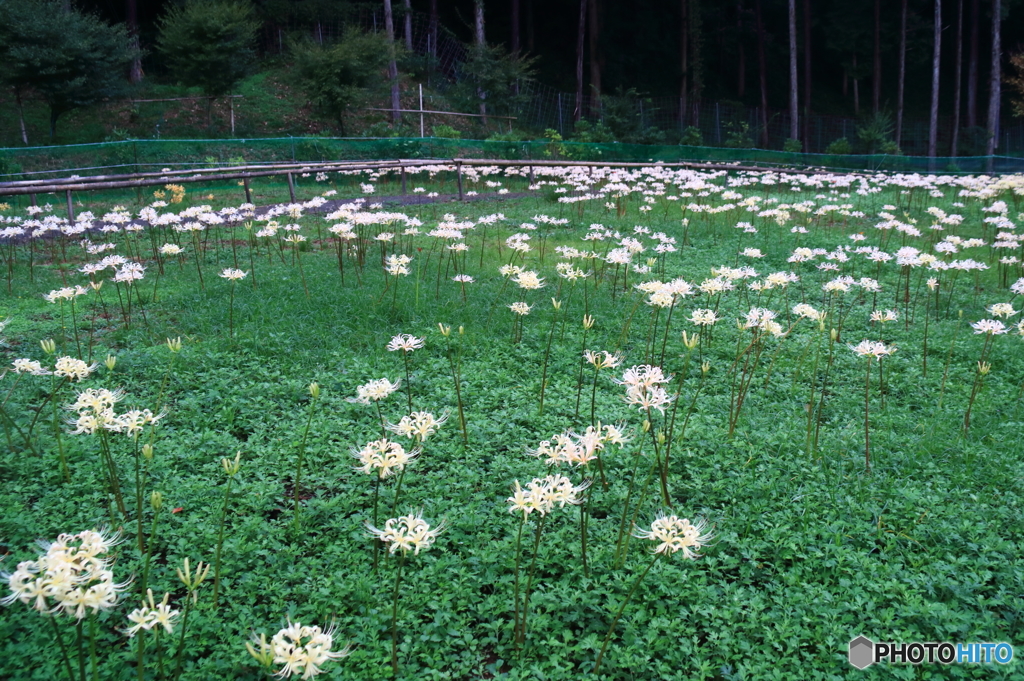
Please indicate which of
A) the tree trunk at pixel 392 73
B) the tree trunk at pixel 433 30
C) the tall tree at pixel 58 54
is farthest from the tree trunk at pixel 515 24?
the tall tree at pixel 58 54

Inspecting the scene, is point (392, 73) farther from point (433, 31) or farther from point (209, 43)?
point (433, 31)

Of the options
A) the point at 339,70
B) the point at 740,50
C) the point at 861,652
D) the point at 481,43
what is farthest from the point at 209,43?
the point at 740,50

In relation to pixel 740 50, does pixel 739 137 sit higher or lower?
lower

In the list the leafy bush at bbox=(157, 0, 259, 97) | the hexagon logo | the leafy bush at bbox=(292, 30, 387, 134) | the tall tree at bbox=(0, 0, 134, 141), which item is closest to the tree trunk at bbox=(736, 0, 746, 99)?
the leafy bush at bbox=(292, 30, 387, 134)

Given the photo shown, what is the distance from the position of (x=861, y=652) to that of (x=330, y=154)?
15.9 meters

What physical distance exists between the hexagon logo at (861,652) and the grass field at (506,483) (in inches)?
1.8

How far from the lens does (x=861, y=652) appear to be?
2.42 m

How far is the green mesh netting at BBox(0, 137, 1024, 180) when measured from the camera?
565 inches

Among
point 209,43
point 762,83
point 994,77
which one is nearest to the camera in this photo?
point 209,43

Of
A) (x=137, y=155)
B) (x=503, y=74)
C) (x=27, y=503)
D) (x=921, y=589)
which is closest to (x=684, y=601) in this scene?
(x=921, y=589)

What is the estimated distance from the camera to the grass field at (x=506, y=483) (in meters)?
2.42

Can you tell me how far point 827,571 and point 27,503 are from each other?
12.1 ft

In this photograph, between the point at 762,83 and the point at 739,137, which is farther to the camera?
the point at 762,83

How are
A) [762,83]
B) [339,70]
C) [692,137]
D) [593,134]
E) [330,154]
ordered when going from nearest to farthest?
[330,154]
[339,70]
[593,134]
[692,137]
[762,83]
